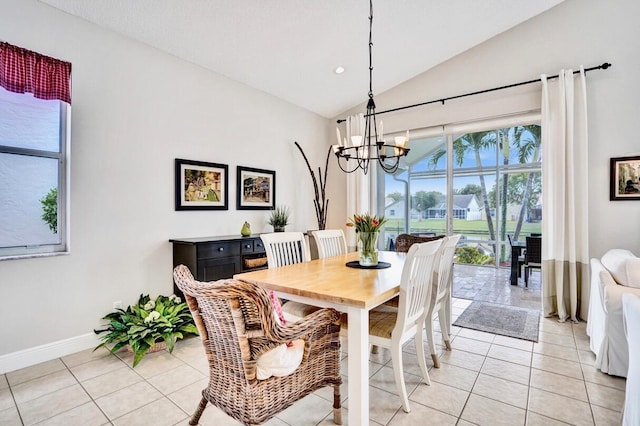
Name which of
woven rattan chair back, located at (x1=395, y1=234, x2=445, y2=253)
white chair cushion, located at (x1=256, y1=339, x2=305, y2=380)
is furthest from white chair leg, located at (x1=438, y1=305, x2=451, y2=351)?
white chair cushion, located at (x1=256, y1=339, x2=305, y2=380)

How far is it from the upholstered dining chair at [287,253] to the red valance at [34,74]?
1.99 metres

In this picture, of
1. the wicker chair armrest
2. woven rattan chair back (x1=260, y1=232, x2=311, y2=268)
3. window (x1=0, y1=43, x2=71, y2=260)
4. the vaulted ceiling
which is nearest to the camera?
the wicker chair armrest

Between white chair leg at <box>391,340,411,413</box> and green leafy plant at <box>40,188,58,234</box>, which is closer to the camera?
white chair leg at <box>391,340,411,413</box>

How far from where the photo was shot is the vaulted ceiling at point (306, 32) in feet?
9.41

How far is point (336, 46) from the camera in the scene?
372 cm

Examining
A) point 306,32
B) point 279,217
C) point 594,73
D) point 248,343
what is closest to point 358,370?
point 248,343

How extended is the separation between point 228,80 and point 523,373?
4138 mm

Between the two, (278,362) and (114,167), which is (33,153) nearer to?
(114,167)

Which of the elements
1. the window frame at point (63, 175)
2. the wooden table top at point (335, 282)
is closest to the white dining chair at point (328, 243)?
the wooden table top at point (335, 282)

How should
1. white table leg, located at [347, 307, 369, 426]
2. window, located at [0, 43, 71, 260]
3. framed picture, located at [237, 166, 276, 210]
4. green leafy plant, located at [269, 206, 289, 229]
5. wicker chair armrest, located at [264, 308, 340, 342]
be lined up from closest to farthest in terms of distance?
wicker chair armrest, located at [264, 308, 340, 342]
white table leg, located at [347, 307, 369, 426]
window, located at [0, 43, 71, 260]
framed picture, located at [237, 166, 276, 210]
green leafy plant, located at [269, 206, 289, 229]

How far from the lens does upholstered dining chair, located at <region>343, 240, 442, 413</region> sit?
183 centimetres

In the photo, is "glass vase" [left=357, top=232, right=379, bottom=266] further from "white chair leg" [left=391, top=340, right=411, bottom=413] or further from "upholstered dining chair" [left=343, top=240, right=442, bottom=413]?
"white chair leg" [left=391, top=340, right=411, bottom=413]

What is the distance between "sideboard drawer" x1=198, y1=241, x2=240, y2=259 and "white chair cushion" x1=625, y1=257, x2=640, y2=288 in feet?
10.9

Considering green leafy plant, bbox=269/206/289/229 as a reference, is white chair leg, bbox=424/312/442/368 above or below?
below
